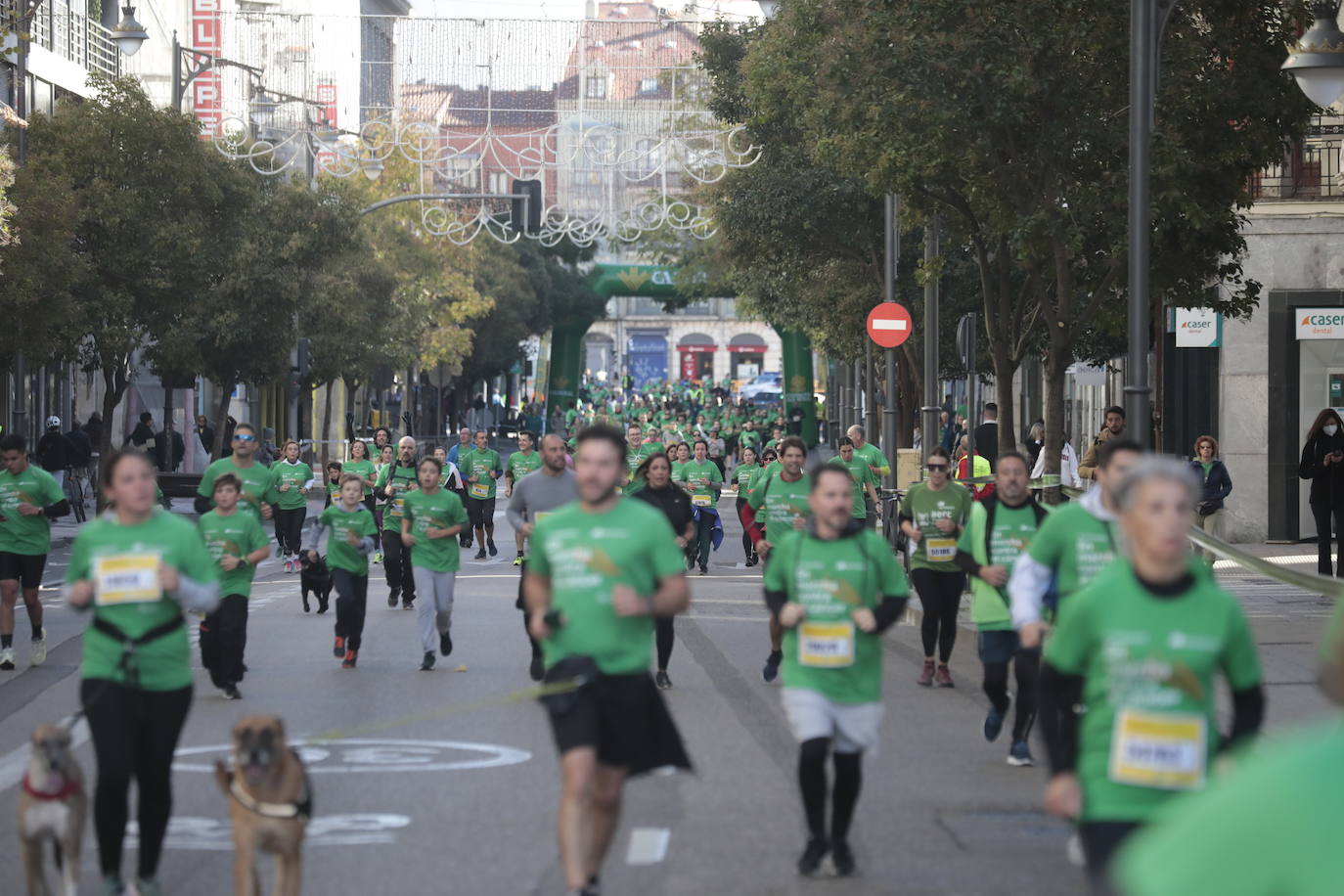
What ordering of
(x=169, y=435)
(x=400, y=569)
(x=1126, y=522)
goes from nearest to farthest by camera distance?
(x=1126, y=522)
(x=400, y=569)
(x=169, y=435)

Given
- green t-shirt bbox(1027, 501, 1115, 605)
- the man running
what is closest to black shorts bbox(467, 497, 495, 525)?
the man running

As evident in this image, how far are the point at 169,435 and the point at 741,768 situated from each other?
1118 inches

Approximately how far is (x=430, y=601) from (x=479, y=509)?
12689mm

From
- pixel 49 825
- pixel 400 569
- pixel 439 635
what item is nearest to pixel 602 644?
pixel 49 825

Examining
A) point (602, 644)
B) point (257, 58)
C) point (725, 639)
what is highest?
point (257, 58)

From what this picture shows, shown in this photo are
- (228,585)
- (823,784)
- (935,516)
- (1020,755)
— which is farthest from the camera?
(935,516)

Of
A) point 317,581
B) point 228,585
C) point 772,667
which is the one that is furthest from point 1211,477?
point 228,585

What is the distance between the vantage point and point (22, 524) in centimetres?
1427

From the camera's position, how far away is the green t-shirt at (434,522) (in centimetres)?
1461

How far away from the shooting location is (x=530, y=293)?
248 feet

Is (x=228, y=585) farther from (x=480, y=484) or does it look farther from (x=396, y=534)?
(x=480, y=484)

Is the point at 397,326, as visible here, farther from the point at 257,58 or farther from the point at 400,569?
the point at 400,569

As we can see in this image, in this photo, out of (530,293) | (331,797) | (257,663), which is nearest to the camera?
(331,797)

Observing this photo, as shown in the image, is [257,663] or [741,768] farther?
[257,663]
